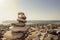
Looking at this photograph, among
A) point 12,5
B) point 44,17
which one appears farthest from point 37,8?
point 12,5

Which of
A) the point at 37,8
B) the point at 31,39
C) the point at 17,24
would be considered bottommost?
the point at 31,39

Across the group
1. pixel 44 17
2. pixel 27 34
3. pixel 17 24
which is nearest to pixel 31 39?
pixel 27 34

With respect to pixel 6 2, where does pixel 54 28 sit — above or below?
below

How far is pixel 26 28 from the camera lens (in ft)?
4.25

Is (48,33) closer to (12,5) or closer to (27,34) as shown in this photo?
(27,34)

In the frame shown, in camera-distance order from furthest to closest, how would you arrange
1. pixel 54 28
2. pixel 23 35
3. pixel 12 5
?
pixel 12 5 → pixel 54 28 → pixel 23 35

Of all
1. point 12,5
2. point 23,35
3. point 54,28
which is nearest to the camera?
point 23,35

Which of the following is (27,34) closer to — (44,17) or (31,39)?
(31,39)

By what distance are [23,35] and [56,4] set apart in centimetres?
43

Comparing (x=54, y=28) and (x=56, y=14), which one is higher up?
(x=56, y=14)

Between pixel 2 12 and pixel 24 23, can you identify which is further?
pixel 2 12

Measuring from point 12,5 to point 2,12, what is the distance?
0.36 feet

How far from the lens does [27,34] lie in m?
1.27

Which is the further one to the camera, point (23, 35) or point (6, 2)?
point (6, 2)
